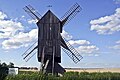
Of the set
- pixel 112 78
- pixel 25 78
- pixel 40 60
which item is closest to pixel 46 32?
pixel 40 60

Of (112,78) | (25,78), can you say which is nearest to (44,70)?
(25,78)

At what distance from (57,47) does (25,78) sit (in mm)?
6297

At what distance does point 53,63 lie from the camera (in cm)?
3934

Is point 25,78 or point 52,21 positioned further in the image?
point 52,21

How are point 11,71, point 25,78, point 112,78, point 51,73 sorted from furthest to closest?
point 112,78 → point 11,71 → point 51,73 → point 25,78

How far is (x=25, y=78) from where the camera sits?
117 ft

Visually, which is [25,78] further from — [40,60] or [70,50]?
[70,50]

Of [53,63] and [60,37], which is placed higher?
[60,37]

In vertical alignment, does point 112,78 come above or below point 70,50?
below

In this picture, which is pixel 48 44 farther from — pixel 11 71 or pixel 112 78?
pixel 112 78

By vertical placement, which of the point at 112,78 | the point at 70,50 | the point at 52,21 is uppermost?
the point at 52,21

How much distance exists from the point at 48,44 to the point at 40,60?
233 cm

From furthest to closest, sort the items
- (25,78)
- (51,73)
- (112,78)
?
(112,78) < (51,73) < (25,78)

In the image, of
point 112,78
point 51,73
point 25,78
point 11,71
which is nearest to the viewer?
point 25,78
